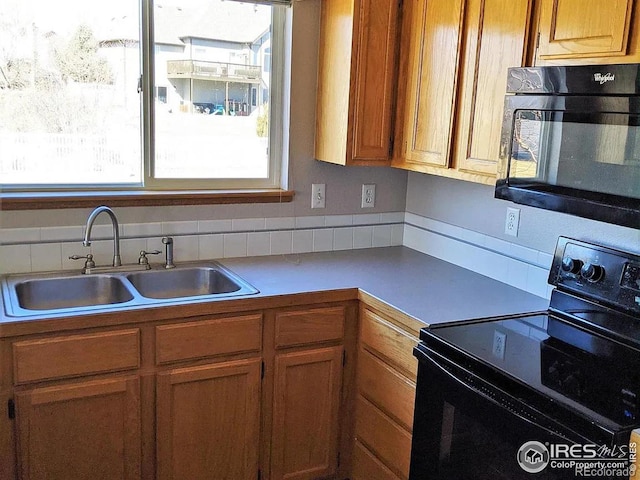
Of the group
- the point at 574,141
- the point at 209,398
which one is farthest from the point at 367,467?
the point at 574,141

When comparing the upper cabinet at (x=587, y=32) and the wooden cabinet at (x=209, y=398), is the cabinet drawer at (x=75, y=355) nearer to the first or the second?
the wooden cabinet at (x=209, y=398)

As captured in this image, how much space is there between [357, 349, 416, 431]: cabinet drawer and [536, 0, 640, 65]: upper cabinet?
3.67ft

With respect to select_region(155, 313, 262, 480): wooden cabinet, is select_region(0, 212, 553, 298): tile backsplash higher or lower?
higher

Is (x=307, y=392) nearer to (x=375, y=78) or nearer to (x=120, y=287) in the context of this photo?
(x=120, y=287)

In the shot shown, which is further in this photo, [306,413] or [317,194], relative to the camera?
[317,194]

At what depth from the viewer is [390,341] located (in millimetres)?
2164

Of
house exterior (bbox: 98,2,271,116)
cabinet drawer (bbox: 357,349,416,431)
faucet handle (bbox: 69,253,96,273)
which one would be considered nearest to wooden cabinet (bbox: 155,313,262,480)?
cabinet drawer (bbox: 357,349,416,431)

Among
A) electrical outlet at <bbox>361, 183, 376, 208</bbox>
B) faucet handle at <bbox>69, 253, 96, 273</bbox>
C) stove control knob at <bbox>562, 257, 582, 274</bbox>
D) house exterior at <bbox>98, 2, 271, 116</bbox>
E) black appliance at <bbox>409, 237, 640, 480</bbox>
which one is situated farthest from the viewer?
electrical outlet at <bbox>361, 183, 376, 208</bbox>

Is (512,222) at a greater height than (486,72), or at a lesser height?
lesser

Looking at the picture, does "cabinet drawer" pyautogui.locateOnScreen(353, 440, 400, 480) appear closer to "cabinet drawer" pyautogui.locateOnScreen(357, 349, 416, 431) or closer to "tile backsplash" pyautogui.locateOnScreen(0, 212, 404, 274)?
"cabinet drawer" pyautogui.locateOnScreen(357, 349, 416, 431)

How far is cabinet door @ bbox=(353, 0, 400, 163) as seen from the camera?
8.13 ft

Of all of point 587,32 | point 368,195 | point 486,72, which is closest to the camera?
point 587,32

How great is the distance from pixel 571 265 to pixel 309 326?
0.92m

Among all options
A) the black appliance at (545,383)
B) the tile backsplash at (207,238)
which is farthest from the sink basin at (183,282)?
the black appliance at (545,383)
